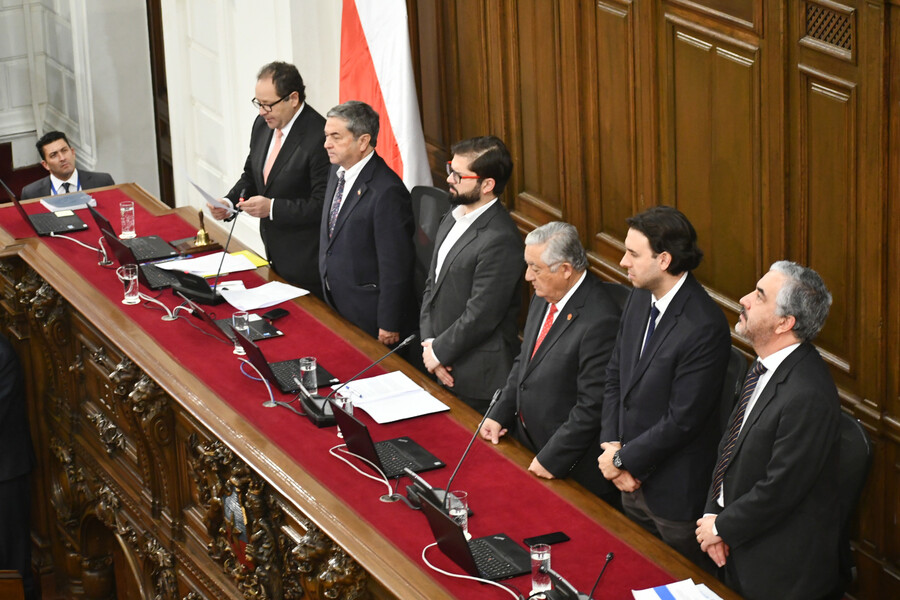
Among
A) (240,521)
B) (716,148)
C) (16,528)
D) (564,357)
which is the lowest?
(16,528)

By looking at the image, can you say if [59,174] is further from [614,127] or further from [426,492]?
[426,492]

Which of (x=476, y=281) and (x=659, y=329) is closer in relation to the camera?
(x=659, y=329)

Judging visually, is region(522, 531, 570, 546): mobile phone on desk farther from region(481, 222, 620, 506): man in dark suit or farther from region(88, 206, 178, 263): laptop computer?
region(88, 206, 178, 263): laptop computer

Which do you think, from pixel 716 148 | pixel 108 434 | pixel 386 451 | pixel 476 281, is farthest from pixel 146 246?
pixel 716 148

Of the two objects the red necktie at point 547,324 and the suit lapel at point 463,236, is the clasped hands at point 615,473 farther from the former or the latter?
the suit lapel at point 463,236

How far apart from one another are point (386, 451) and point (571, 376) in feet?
2.27

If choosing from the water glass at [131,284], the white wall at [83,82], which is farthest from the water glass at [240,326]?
the white wall at [83,82]

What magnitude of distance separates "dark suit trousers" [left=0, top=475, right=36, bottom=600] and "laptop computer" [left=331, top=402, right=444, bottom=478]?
2.30 metres

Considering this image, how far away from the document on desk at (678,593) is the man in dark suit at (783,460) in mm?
349

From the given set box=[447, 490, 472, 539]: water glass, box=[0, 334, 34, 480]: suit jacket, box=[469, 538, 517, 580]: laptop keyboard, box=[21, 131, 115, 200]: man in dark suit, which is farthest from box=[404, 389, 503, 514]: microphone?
box=[21, 131, 115, 200]: man in dark suit

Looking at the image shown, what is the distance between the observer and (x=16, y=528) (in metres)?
5.87

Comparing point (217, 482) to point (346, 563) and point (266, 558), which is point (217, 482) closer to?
point (266, 558)

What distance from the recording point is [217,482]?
183 inches

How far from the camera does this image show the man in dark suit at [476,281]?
4.89 m
